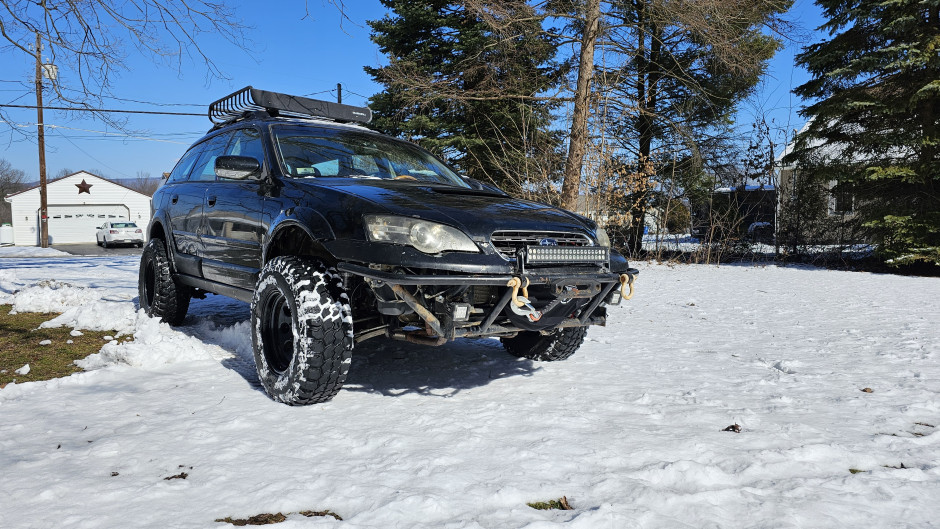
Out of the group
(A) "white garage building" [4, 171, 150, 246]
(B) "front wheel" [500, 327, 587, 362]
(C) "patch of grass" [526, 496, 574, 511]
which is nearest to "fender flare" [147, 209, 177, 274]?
(B) "front wheel" [500, 327, 587, 362]

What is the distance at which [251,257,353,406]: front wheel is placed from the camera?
3.26 m

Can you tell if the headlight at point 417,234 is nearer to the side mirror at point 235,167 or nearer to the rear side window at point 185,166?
the side mirror at point 235,167

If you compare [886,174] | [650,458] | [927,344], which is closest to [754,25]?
[886,174]

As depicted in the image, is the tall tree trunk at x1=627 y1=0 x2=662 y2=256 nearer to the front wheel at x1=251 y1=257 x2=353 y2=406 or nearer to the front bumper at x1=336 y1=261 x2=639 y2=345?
the front bumper at x1=336 y1=261 x2=639 y2=345

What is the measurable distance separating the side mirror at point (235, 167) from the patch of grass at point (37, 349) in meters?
1.71

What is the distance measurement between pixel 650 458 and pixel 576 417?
0.63 metres

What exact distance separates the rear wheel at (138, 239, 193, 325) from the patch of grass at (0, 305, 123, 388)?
1.49ft

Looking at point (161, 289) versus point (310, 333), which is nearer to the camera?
point (310, 333)

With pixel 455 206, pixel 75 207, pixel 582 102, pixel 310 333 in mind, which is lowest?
pixel 310 333

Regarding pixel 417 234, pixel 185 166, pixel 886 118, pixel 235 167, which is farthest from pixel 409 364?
pixel 886 118

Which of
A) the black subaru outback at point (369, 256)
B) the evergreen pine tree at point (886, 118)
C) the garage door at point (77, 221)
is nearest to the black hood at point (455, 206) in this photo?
the black subaru outback at point (369, 256)

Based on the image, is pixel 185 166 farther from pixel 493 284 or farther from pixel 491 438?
pixel 491 438

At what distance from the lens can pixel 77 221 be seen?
144 feet

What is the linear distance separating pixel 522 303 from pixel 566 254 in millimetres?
445
